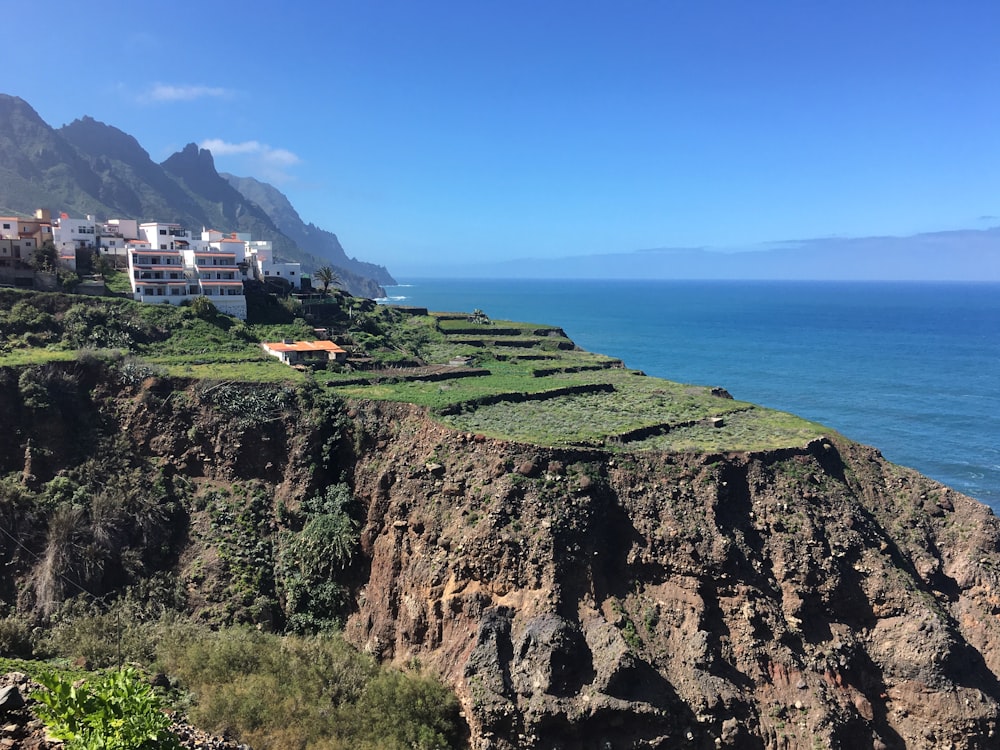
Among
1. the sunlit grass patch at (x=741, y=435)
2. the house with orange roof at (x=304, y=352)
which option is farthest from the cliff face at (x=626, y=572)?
the house with orange roof at (x=304, y=352)

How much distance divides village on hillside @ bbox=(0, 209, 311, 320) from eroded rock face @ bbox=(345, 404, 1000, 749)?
1140 inches

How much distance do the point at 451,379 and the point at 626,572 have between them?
75.6 ft

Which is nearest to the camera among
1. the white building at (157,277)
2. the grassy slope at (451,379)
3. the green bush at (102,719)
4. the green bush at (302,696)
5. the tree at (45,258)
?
the green bush at (102,719)

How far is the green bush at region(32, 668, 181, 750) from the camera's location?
596 inches

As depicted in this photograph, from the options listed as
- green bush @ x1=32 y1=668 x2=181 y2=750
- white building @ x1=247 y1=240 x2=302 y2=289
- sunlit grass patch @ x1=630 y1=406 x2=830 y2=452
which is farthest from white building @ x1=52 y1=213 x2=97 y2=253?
sunlit grass patch @ x1=630 y1=406 x2=830 y2=452

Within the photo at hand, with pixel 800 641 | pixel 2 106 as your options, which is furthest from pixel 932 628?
pixel 2 106

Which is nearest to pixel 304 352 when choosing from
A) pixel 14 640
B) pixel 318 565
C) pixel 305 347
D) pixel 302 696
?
pixel 305 347

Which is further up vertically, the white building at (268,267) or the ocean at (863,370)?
the white building at (268,267)

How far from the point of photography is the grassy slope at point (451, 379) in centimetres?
3916

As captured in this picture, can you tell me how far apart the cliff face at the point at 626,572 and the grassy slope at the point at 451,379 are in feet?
9.53

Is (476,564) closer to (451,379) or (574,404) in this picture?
(574,404)

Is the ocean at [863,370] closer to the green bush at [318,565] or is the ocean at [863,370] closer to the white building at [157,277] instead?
the green bush at [318,565]

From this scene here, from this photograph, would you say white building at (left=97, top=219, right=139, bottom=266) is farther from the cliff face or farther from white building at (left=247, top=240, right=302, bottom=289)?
the cliff face

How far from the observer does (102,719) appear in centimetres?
1587
